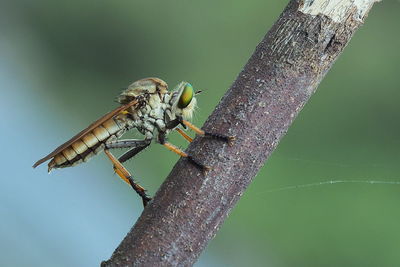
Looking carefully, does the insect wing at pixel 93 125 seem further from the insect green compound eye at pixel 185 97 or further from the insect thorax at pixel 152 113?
the insect green compound eye at pixel 185 97

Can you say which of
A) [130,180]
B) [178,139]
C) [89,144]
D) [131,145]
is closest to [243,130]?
[130,180]

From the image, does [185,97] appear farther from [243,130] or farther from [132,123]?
[243,130]

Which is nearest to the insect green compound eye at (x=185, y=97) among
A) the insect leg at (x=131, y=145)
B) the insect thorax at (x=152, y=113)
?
the insect thorax at (x=152, y=113)

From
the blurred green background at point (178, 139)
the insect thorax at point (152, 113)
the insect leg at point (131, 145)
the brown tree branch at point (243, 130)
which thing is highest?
the blurred green background at point (178, 139)

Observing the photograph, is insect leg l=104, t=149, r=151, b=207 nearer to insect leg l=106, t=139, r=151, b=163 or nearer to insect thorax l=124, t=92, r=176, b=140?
insect leg l=106, t=139, r=151, b=163

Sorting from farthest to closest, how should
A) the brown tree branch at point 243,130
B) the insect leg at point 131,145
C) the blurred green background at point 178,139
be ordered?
the blurred green background at point 178,139, the insect leg at point 131,145, the brown tree branch at point 243,130

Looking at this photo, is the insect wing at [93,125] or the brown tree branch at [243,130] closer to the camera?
the brown tree branch at [243,130]
